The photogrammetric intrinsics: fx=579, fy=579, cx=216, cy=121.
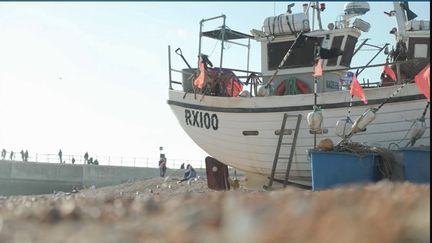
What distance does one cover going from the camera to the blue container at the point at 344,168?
1030 cm

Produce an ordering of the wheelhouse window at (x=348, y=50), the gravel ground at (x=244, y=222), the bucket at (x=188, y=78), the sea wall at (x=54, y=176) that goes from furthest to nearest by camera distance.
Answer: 1. the sea wall at (x=54, y=176)
2. the bucket at (x=188, y=78)
3. the wheelhouse window at (x=348, y=50)
4. the gravel ground at (x=244, y=222)

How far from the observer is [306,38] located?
533 inches

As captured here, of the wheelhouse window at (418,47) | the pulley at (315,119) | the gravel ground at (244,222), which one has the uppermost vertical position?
the wheelhouse window at (418,47)

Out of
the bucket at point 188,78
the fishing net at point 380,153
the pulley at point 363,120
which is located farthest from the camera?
the bucket at point 188,78

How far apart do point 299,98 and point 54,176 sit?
24.9m

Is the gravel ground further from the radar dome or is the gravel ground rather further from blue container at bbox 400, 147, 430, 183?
the radar dome

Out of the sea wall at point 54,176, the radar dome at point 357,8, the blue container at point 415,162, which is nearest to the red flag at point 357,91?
the blue container at point 415,162

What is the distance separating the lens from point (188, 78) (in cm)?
1455

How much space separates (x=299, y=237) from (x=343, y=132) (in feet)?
28.7

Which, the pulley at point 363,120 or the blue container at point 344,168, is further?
the pulley at point 363,120

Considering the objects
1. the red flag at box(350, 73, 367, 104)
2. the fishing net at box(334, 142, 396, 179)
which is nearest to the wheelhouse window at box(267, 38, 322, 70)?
the red flag at box(350, 73, 367, 104)

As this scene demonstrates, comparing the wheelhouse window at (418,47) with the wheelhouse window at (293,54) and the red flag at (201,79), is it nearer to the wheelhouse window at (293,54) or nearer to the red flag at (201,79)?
the wheelhouse window at (293,54)

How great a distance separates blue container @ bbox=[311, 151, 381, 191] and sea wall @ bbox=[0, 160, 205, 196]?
22.6 metres

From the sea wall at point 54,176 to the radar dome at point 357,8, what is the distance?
800 inches
